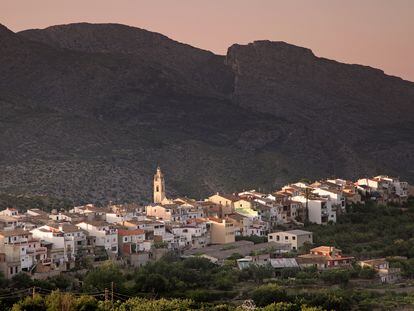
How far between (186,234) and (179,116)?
6849 centimetres

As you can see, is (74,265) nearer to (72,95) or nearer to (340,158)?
(340,158)

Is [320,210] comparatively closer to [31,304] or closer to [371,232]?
[371,232]

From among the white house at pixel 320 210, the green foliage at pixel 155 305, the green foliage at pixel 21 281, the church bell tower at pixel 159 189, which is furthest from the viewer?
the church bell tower at pixel 159 189

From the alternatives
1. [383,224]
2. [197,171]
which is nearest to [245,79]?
[197,171]

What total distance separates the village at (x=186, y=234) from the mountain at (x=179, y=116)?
65.8 ft

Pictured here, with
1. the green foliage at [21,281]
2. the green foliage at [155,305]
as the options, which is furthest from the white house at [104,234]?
the green foliage at [155,305]

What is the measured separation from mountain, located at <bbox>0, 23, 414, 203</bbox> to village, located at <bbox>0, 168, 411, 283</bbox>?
2005cm

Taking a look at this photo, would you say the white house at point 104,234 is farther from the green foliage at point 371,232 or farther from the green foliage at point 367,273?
the green foliage at point 367,273

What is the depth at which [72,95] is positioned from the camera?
429ft

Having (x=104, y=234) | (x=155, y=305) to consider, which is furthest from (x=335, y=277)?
(x=155, y=305)

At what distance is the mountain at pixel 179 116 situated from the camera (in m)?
93.3

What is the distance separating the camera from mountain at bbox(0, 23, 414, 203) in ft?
306

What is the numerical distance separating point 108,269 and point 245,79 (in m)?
111

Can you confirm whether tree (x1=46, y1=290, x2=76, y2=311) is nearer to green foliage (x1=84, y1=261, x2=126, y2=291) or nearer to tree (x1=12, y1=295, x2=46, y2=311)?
tree (x1=12, y1=295, x2=46, y2=311)
